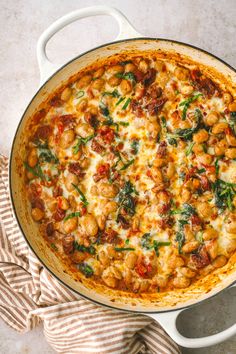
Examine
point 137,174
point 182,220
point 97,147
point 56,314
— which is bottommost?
point 56,314

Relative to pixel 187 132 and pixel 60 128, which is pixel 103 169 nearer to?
pixel 60 128

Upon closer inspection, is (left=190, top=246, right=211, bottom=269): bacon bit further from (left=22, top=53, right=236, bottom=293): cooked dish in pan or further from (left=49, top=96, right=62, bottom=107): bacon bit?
(left=49, top=96, right=62, bottom=107): bacon bit

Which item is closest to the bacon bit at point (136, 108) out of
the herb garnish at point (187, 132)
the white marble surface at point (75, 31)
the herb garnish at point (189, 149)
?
the herb garnish at point (187, 132)

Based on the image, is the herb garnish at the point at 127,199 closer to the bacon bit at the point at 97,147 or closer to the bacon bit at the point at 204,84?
the bacon bit at the point at 97,147

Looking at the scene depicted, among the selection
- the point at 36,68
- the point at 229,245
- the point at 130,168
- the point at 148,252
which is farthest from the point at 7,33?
the point at 229,245

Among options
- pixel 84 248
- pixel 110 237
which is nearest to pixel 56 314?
pixel 84 248

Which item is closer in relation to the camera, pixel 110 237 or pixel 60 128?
pixel 110 237

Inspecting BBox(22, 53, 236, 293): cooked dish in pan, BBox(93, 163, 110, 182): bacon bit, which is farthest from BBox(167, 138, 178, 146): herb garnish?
BBox(93, 163, 110, 182): bacon bit
